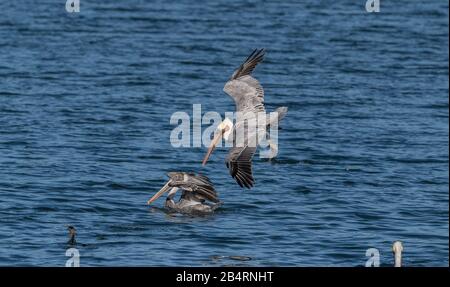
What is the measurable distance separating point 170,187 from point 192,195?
0.59m

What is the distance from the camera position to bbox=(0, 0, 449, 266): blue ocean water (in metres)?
16.9

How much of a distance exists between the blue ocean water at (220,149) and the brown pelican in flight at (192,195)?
0.80 ft

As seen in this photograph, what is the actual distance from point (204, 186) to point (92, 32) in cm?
1806

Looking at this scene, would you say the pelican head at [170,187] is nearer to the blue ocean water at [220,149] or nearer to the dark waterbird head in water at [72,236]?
the blue ocean water at [220,149]

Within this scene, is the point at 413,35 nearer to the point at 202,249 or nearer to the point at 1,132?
the point at 1,132

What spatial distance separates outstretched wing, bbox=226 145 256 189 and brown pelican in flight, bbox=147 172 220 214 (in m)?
1.90

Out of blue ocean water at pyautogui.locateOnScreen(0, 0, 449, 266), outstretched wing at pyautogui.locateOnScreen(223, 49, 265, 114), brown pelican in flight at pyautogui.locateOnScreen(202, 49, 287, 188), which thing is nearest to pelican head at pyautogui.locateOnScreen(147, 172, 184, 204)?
blue ocean water at pyautogui.locateOnScreen(0, 0, 449, 266)

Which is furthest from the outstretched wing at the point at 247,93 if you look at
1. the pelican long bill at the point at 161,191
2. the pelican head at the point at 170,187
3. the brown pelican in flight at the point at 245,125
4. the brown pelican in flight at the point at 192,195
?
the pelican long bill at the point at 161,191

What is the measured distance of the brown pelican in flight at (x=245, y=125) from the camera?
655 inches

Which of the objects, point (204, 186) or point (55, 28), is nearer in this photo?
point (204, 186)

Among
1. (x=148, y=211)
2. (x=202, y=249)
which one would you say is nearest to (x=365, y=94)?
(x=148, y=211)

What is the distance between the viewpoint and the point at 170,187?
1941 centimetres

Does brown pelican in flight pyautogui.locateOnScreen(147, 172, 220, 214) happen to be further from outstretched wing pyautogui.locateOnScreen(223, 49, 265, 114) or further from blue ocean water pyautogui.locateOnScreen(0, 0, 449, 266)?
outstretched wing pyautogui.locateOnScreen(223, 49, 265, 114)

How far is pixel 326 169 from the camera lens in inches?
856
